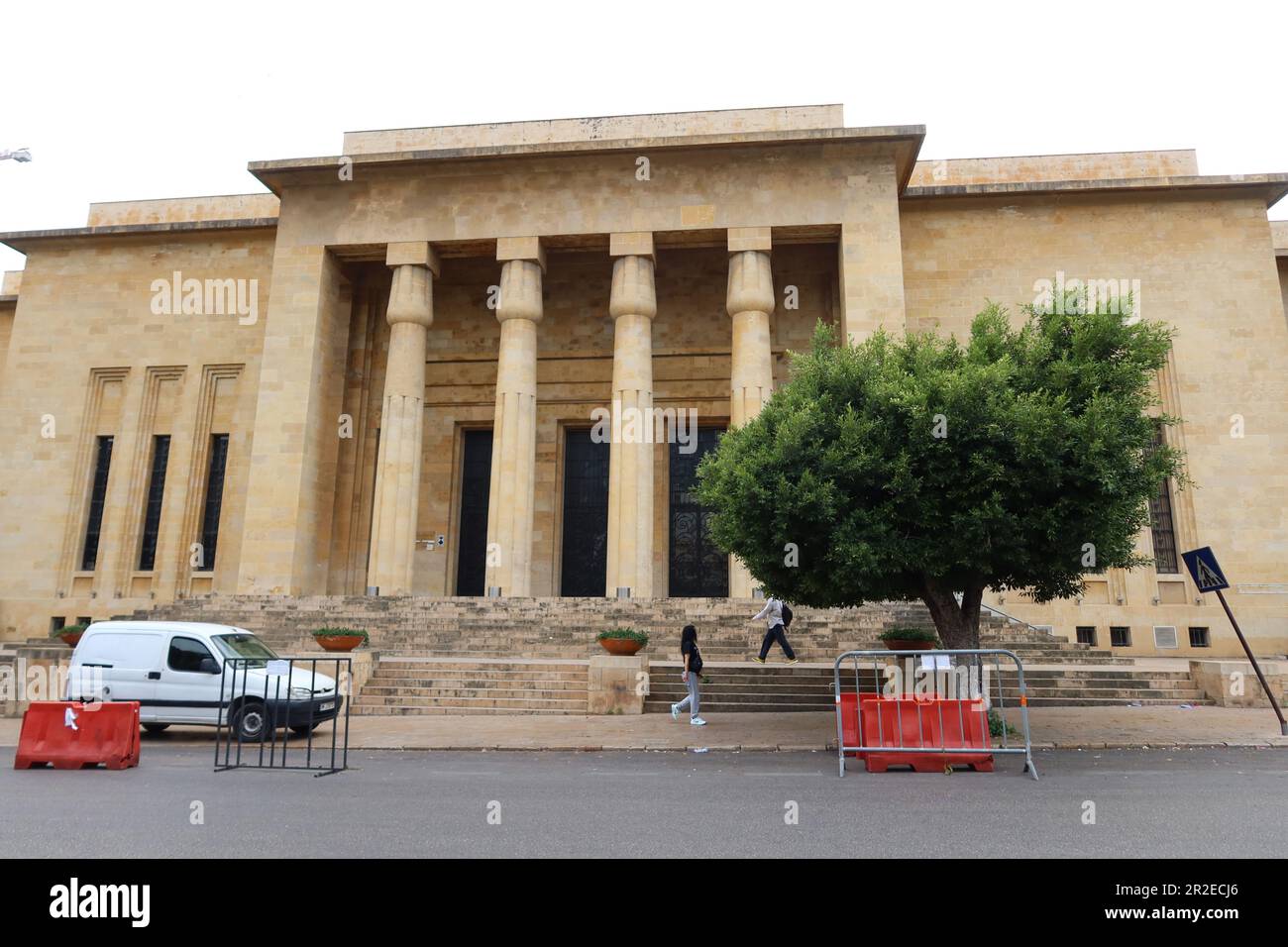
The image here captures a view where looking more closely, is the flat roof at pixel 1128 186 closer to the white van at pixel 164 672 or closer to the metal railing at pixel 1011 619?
the metal railing at pixel 1011 619

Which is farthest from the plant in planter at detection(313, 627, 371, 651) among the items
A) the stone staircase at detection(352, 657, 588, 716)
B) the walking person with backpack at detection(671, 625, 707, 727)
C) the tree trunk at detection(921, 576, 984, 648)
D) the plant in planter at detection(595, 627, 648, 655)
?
the tree trunk at detection(921, 576, 984, 648)

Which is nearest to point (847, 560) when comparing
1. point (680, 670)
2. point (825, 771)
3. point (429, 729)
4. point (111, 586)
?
point (825, 771)

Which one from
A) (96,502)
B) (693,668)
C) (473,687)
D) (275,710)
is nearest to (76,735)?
(275,710)

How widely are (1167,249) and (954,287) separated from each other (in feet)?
18.6

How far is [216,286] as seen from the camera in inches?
1065

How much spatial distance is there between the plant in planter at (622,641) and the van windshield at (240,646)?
5.48 meters

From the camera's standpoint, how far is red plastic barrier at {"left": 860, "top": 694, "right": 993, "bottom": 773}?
32.0 feet

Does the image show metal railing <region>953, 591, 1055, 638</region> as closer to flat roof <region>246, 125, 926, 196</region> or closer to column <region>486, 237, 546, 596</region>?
column <region>486, 237, 546, 596</region>

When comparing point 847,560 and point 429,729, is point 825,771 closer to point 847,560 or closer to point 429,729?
point 847,560

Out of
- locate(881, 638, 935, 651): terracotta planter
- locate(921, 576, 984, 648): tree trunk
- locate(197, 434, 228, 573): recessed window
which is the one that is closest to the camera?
locate(921, 576, 984, 648): tree trunk

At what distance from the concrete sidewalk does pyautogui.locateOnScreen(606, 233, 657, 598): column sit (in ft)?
24.2

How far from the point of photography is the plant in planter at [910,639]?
1620 centimetres

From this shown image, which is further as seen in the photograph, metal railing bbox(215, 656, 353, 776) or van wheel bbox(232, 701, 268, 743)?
van wheel bbox(232, 701, 268, 743)

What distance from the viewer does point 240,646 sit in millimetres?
13602
